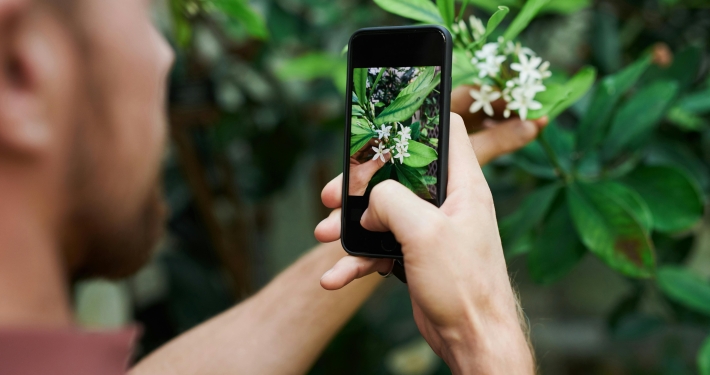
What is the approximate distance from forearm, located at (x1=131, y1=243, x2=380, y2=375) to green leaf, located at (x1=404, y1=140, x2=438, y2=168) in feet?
0.75

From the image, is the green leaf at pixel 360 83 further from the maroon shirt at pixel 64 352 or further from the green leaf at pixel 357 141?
the maroon shirt at pixel 64 352

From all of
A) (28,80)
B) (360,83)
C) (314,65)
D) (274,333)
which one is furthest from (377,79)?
(314,65)

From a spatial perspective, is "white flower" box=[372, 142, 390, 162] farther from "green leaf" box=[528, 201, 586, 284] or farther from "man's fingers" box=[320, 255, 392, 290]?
"green leaf" box=[528, 201, 586, 284]

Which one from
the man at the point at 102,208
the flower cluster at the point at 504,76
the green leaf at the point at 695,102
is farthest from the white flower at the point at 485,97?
the green leaf at the point at 695,102

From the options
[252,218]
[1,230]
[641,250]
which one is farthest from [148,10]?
[252,218]

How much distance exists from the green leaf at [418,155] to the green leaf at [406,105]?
2 centimetres

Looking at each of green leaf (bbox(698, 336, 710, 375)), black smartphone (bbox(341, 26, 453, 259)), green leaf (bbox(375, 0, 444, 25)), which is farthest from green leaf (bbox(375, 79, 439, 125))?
green leaf (bbox(698, 336, 710, 375))

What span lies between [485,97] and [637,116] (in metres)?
0.26

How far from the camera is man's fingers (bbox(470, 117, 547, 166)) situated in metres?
0.58

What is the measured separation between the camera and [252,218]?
1.60 meters

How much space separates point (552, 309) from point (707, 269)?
1.43 feet

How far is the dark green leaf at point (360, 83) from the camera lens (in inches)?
17.9

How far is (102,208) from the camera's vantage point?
41cm

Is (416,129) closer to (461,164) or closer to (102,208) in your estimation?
(461,164)
